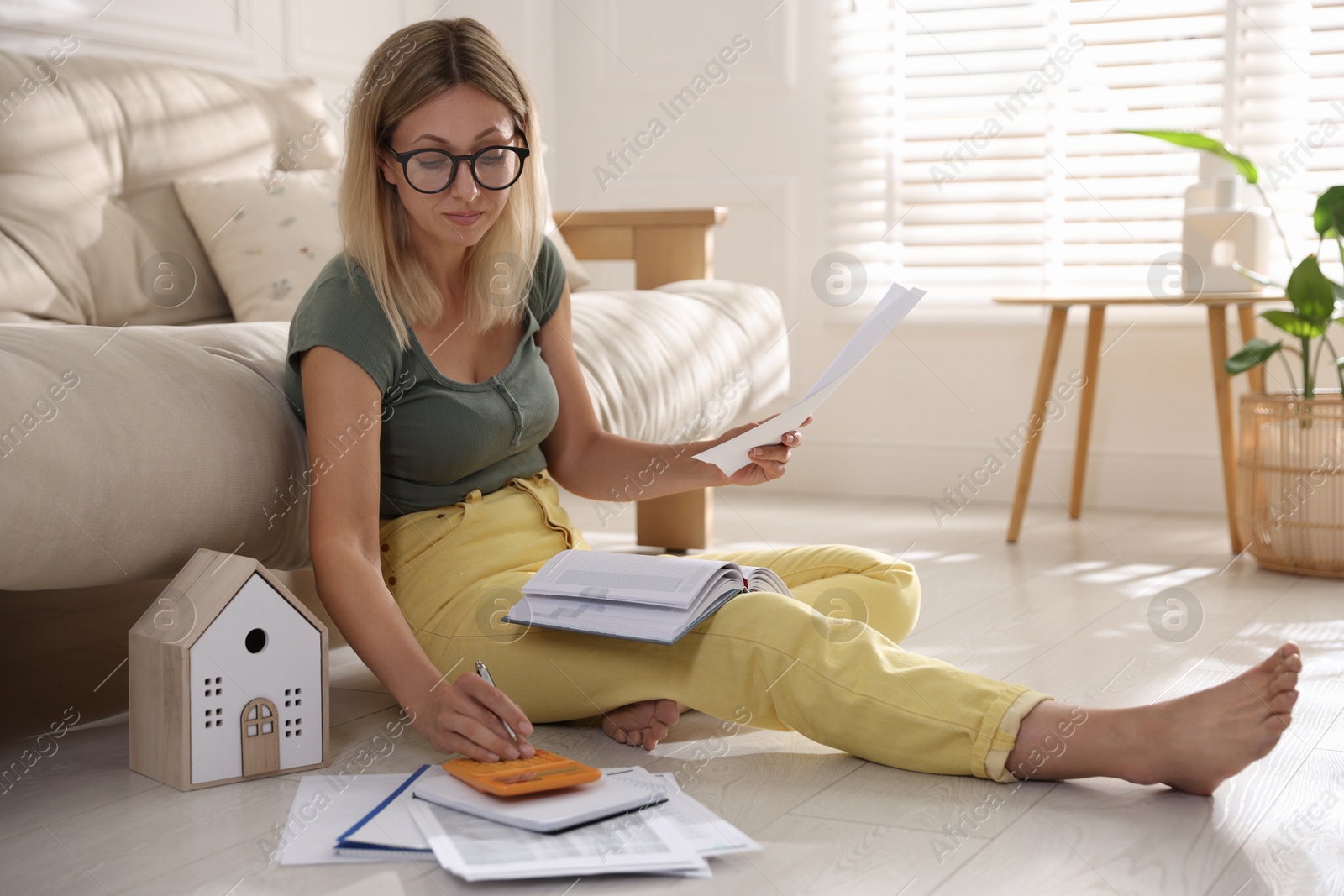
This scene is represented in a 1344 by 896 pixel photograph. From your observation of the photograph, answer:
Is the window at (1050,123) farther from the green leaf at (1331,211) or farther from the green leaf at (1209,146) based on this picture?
the green leaf at (1331,211)

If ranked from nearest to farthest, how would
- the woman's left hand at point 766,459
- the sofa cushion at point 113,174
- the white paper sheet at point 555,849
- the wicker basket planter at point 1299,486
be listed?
the white paper sheet at point 555,849 < the woman's left hand at point 766,459 < the sofa cushion at point 113,174 < the wicker basket planter at point 1299,486

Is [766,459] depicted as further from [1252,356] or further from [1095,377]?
[1095,377]

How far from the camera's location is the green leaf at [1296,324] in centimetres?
224

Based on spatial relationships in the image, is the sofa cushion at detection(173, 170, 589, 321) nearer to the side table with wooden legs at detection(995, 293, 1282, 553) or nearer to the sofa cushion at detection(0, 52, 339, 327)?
the sofa cushion at detection(0, 52, 339, 327)

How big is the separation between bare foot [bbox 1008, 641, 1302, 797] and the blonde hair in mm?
711

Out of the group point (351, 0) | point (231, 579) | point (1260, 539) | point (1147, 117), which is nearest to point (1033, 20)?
point (1147, 117)

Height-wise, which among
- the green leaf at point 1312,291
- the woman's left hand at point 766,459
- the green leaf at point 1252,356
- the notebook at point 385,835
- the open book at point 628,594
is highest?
the green leaf at point 1312,291

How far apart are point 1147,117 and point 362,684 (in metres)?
2.16

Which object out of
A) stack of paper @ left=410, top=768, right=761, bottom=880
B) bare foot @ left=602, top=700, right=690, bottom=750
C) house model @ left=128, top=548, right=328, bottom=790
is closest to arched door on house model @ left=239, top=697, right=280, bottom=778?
house model @ left=128, top=548, right=328, bottom=790

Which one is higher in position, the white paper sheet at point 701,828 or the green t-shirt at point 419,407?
the green t-shirt at point 419,407

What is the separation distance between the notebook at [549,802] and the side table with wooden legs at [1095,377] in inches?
62.7

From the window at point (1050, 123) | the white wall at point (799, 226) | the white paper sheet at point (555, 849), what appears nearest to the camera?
the white paper sheet at point (555, 849)

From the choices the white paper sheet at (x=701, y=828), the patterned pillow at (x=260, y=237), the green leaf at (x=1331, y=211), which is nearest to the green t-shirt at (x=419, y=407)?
the white paper sheet at (x=701, y=828)

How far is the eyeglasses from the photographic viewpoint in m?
1.26
